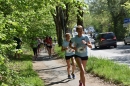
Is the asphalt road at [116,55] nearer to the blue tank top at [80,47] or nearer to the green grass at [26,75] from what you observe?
the green grass at [26,75]

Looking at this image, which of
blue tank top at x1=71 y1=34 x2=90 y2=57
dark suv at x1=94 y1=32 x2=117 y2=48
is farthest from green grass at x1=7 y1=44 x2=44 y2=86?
dark suv at x1=94 y1=32 x2=117 y2=48

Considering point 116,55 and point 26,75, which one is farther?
point 116,55

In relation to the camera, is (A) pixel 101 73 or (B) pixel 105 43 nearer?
(A) pixel 101 73

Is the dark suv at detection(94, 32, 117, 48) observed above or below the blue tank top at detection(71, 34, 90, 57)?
below

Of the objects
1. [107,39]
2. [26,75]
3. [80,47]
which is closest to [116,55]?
[107,39]

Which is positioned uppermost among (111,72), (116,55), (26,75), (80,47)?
(80,47)

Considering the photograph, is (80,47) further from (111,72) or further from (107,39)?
(107,39)

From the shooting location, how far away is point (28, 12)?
37.4 feet

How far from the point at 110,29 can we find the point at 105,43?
33.5m

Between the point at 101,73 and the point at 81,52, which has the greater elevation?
the point at 81,52

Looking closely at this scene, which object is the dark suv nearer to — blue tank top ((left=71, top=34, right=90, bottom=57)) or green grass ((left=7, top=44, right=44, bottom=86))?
green grass ((left=7, top=44, right=44, bottom=86))

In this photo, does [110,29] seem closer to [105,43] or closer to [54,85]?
[105,43]

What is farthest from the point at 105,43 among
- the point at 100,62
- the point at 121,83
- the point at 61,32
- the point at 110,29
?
the point at 110,29

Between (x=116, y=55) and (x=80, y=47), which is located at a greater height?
(x=80, y=47)
